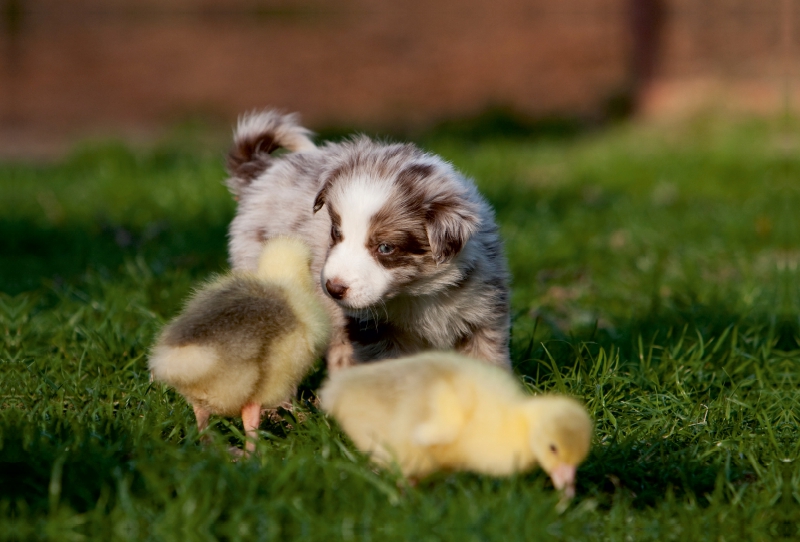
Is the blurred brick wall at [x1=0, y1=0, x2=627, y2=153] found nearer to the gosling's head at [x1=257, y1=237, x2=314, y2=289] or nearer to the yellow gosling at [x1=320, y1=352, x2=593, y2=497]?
the gosling's head at [x1=257, y1=237, x2=314, y2=289]

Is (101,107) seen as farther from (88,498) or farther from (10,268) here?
(88,498)

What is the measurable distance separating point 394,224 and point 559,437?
48.1 inches

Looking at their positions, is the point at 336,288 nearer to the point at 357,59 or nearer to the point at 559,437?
the point at 559,437

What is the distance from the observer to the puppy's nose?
3.09 meters

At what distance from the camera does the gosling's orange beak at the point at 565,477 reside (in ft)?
7.70

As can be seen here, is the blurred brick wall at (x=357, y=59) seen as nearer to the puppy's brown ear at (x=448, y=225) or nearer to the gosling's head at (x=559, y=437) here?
the puppy's brown ear at (x=448, y=225)

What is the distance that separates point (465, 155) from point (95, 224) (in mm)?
3588

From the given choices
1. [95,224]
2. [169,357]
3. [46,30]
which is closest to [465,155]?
[95,224]

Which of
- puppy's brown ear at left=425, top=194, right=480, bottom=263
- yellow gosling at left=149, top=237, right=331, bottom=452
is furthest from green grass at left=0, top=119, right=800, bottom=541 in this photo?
puppy's brown ear at left=425, top=194, right=480, bottom=263

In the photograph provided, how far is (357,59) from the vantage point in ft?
38.0

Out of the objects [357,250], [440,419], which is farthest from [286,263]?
[440,419]

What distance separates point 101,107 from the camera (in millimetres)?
11312

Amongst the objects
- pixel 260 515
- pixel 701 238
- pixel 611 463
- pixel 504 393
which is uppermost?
pixel 504 393

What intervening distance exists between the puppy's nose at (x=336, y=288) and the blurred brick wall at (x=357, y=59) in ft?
26.9
